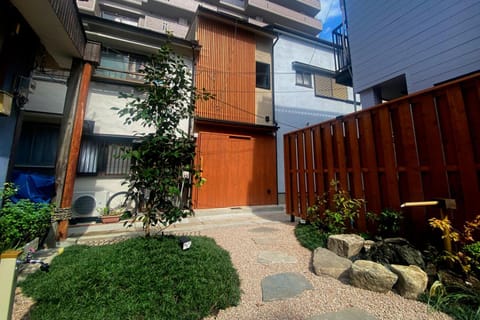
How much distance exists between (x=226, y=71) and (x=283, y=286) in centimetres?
668

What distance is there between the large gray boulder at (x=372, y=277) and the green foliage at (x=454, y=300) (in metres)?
0.24

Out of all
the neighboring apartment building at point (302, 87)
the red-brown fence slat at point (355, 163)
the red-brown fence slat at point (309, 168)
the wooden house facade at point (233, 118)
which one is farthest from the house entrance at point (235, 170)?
the red-brown fence slat at point (355, 163)

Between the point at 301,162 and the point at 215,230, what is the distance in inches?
91.0

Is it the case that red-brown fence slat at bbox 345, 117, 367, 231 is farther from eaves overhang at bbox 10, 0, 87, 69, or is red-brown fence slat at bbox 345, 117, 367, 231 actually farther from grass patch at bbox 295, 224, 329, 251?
eaves overhang at bbox 10, 0, 87, 69

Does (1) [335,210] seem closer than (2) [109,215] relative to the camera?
Yes

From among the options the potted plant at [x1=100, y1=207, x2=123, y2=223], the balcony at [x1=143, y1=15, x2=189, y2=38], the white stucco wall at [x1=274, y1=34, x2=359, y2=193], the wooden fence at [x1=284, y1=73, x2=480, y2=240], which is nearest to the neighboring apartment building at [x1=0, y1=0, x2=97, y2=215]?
the potted plant at [x1=100, y1=207, x2=123, y2=223]

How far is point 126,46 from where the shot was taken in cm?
550

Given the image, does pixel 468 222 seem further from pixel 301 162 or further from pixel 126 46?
pixel 126 46

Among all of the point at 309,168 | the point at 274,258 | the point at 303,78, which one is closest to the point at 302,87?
the point at 303,78

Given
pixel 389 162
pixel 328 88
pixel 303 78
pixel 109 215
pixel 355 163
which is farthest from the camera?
pixel 328 88

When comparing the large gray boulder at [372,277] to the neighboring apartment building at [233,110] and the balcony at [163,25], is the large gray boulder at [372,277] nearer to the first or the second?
the neighboring apartment building at [233,110]

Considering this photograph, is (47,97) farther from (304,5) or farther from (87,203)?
(304,5)

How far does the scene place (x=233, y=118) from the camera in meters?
6.71

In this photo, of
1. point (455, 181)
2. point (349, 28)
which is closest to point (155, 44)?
point (349, 28)
